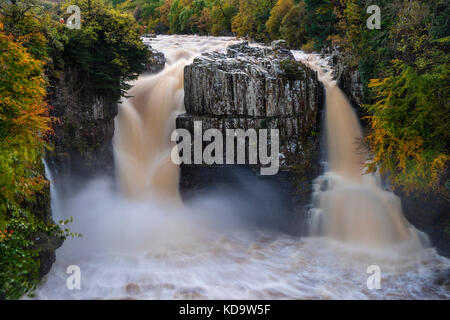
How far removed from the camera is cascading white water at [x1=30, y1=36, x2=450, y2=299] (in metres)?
10.8

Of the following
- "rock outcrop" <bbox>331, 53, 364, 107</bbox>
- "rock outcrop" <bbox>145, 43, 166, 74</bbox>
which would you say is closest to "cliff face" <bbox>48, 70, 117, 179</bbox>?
"rock outcrop" <bbox>145, 43, 166, 74</bbox>

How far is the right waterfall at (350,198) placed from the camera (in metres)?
13.9

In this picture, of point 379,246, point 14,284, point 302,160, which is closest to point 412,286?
point 379,246

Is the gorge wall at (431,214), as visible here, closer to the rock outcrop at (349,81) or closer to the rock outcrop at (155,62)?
the rock outcrop at (349,81)

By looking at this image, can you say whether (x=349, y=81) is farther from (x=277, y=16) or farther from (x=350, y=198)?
(x=277, y=16)

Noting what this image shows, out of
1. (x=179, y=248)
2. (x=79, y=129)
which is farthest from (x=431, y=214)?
(x=79, y=129)

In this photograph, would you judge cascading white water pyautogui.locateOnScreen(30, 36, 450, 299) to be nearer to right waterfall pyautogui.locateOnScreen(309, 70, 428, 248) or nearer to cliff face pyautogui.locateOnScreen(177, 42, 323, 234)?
right waterfall pyautogui.locateOnScreen(309, 70, 428, 248)

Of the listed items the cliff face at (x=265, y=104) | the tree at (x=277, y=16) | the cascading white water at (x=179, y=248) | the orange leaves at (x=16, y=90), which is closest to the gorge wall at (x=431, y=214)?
the cascading white water at (x=179, y=248)

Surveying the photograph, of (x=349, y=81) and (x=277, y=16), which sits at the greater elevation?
(x=277, y=16)

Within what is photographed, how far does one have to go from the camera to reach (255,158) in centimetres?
1577

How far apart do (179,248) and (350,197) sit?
294 inches

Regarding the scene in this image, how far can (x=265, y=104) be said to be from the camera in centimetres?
1555

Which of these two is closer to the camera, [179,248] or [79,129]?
[179,248]

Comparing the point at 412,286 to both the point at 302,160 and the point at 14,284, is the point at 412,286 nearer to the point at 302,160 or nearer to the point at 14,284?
the point at 302,160
